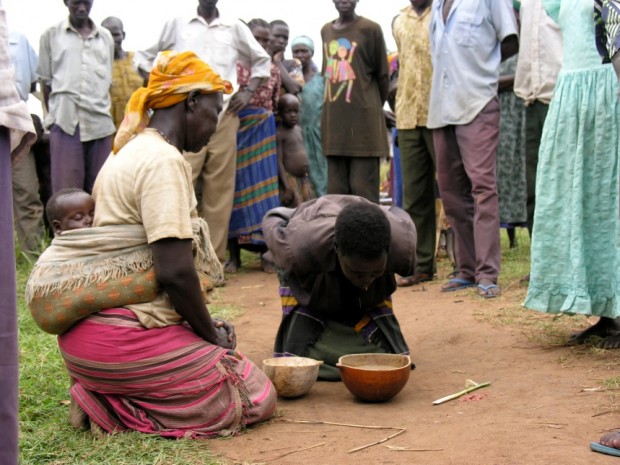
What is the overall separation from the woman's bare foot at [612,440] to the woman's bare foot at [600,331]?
1.63m

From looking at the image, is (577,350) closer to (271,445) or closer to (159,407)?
(271,445)

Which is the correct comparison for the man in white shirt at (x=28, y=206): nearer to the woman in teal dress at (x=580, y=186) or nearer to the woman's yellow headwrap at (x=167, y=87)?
the woman's yellow headwrap at (x=167, y=87)

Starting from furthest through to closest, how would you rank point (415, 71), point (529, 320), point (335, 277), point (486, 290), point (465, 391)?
point (415, 71) < point (486, 290) < point (529, 320) < point (335, 277) < point (465, 391)

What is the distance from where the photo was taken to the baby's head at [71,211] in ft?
12.1

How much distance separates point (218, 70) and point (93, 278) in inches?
162

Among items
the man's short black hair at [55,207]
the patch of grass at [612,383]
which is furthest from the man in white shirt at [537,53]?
the man's short black hair at [55,207]

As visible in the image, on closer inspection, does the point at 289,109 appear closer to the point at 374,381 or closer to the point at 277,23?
the point at 277,23

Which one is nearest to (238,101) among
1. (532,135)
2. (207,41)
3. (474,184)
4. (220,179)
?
(207,41)

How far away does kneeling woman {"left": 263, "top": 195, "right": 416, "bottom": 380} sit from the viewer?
3857mm

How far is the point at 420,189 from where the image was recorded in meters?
6.89

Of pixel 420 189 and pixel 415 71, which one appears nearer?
pixel 415 71

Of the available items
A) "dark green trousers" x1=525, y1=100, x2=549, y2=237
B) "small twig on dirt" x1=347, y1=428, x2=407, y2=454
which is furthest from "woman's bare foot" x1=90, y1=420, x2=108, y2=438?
"dark green trousers" x1=525, y1=100, x2=549, y2=237

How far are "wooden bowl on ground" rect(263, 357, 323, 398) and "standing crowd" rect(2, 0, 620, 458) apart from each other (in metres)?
0.27

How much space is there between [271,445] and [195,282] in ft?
2.23
